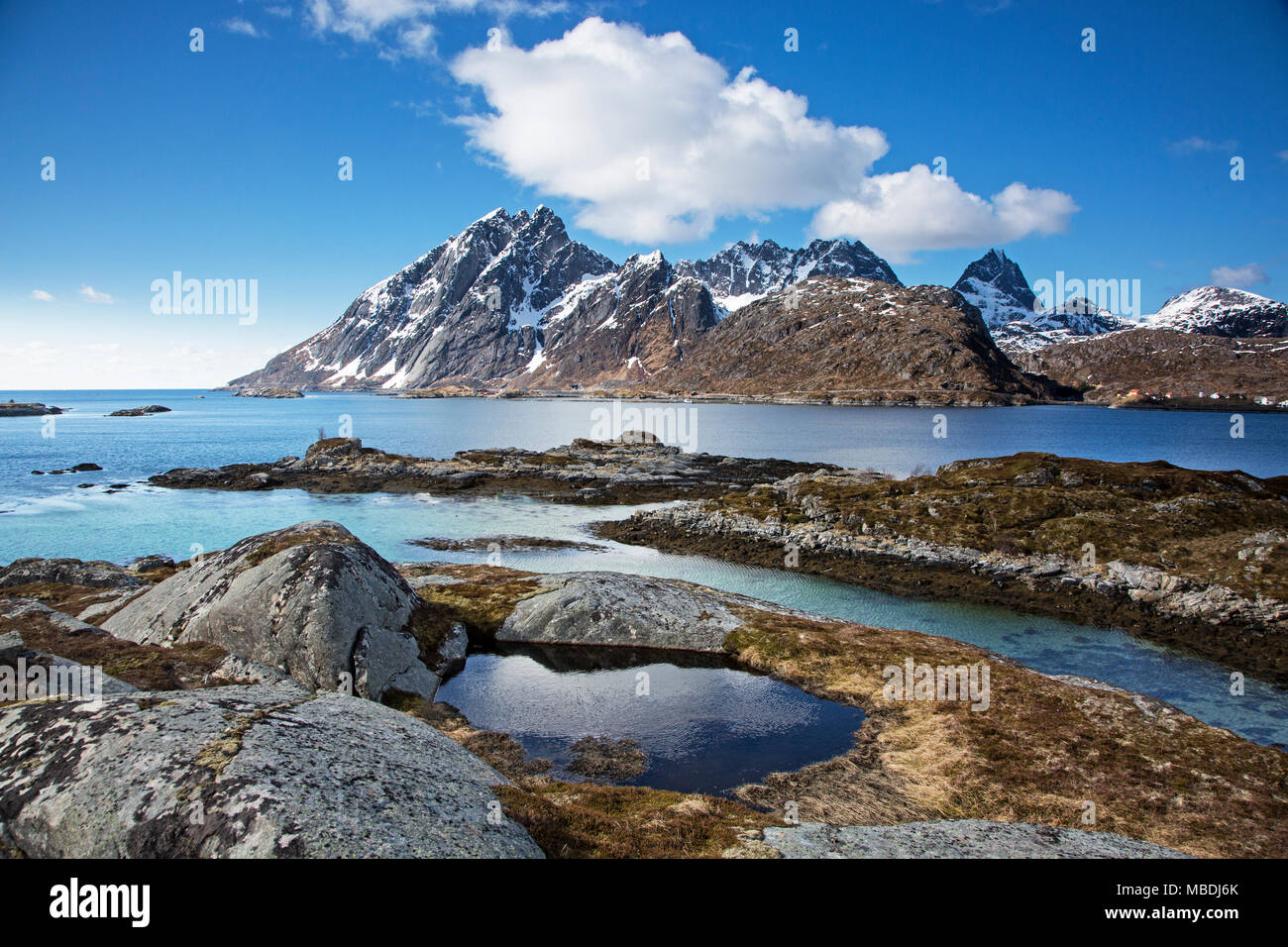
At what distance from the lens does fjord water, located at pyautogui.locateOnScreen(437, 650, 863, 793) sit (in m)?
20.0

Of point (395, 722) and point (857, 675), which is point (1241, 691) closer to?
point (857, 675)

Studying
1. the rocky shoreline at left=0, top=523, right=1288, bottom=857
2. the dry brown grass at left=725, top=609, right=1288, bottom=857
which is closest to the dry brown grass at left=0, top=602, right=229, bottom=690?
the rocky shoreline at left=0, top=523, right=1288, bottom=857

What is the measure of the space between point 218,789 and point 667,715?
1624 centimetres

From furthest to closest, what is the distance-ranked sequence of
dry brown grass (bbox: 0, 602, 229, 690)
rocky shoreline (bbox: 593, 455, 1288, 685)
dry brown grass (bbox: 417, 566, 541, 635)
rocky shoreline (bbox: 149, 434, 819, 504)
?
rocky shoreline (bbox: 149, 434, 819, 504)
rocky shoreline (bbox: 593, 455, 1288, 685)
dry brown grass (bbox: 417, 566, 541, 635)
dry brown grass (bbox: 0, 602, 229, 690)

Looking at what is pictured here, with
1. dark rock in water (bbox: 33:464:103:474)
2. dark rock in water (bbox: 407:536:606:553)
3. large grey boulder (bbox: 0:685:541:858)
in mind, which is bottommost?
dark rock in water (bbox: 407:536:606:553)

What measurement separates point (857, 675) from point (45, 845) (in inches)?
1021

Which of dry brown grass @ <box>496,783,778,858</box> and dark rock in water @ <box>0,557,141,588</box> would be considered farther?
dark rock in water @ <box>0,557,141,588</box>

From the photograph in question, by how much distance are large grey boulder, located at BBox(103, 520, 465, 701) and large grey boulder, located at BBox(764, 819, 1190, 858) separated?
16.0m

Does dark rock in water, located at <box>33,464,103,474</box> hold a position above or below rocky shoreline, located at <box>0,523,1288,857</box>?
above

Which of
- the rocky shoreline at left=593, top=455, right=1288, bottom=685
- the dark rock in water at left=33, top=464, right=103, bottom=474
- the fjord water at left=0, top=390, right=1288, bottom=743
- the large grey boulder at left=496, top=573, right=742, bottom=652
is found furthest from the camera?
the dark rock in water at left=33, top=464, right=103, bottom=474

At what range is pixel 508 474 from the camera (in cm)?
9612

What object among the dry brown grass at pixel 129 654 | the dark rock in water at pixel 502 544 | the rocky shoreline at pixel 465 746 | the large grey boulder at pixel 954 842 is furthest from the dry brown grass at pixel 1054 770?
the dark rock in water at pixel 502 544

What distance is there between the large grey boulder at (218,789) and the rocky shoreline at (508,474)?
219 feet

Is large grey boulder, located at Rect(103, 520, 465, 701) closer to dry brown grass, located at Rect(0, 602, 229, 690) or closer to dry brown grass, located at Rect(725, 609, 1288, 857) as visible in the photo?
dry brown grass, located at Rect(0, 602, 229, 690)
